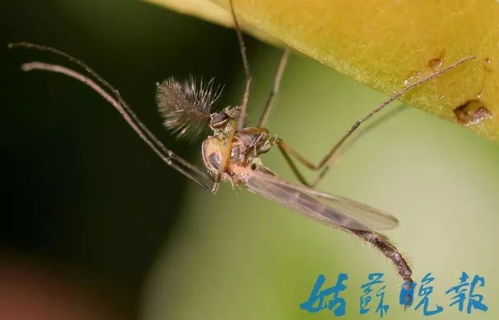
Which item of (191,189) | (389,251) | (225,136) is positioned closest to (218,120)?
(225,136)

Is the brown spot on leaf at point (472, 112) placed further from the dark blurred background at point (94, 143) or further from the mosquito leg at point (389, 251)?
the dark blurred background at point (94, 143)

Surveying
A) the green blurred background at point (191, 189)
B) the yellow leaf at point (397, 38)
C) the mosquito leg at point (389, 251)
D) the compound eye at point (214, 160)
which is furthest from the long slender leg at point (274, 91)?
the yellow leaf at point (397, 38)

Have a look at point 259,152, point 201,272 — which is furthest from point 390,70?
point 201,272

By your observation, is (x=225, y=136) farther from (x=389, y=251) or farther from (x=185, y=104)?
(x=389, y=251)

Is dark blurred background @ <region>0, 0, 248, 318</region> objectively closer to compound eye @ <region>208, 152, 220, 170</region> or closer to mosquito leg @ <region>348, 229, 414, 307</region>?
compound eye @ <region>208, 152, 220, 170</region>

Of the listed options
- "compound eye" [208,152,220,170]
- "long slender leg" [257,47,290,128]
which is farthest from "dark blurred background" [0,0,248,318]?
"compound eye" [208,152,220,170]
